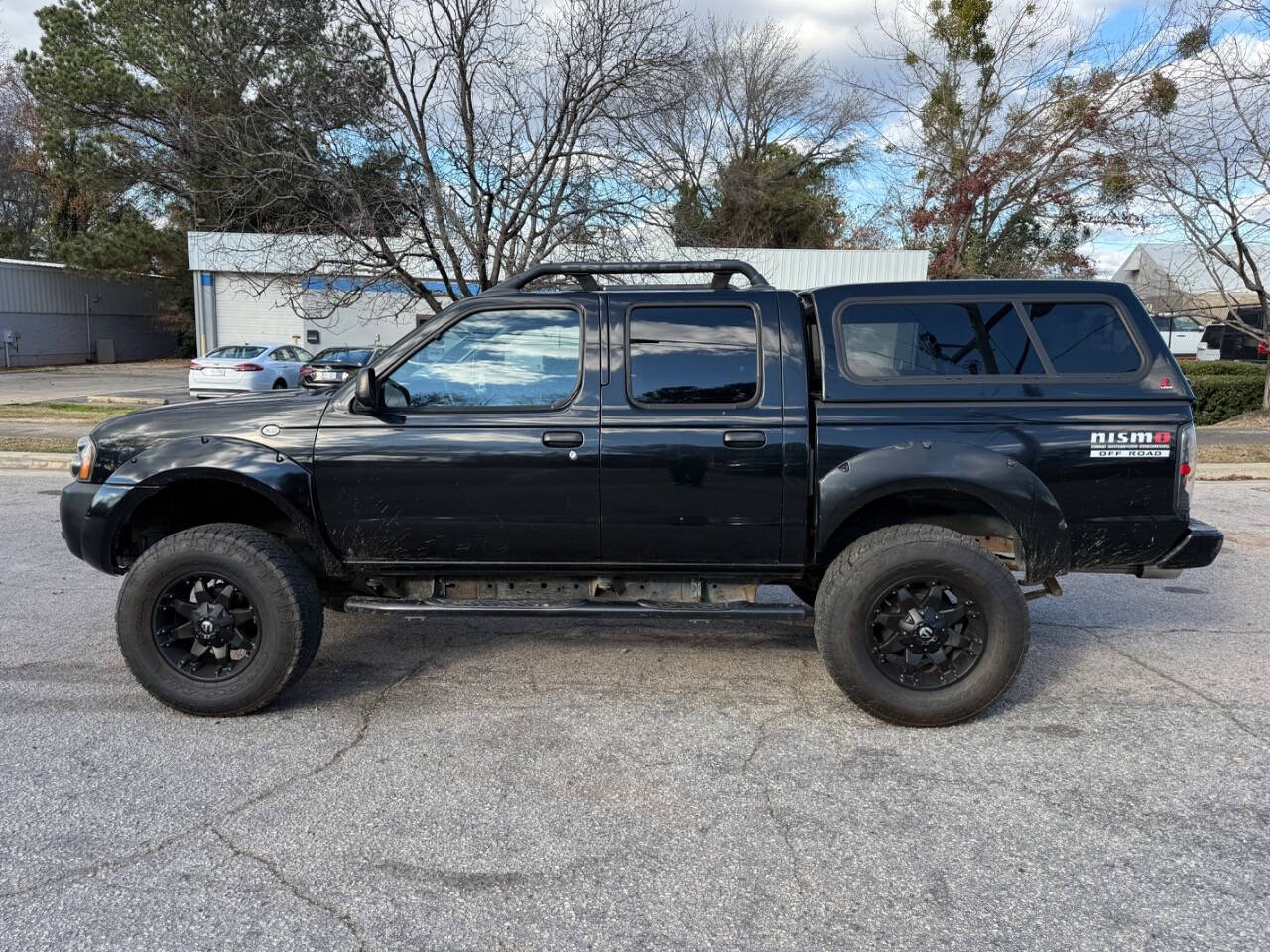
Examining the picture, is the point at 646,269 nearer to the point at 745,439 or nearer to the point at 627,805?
the point at 745,439

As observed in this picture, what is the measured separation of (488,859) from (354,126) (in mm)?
12812

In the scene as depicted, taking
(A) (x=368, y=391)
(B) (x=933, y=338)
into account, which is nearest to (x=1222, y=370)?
(B) (x=933, y=338)

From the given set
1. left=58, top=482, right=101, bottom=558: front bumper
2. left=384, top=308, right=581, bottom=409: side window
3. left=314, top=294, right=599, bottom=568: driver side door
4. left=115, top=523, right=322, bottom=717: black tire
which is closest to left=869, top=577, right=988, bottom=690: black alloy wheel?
left=314, top=294, right=599, bottom=568: driver side door

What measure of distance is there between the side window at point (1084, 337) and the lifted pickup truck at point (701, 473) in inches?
0.4

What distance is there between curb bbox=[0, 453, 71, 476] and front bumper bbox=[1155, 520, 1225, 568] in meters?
12.1

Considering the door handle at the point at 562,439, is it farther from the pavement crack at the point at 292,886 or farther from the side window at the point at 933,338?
the pavement crack at the point at 292,886

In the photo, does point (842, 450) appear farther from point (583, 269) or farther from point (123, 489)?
point (123, 489)

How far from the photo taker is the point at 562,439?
412cm

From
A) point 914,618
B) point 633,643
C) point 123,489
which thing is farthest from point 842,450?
point 123,489

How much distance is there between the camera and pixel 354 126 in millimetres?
13555

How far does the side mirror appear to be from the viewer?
13.4 feet

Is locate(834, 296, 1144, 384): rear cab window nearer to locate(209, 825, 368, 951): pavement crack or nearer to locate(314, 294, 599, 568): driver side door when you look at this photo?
locate(314, 294, 599, 568): driver side door

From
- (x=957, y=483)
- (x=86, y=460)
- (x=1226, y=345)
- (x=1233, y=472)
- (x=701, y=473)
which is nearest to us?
(x=957, y=483)

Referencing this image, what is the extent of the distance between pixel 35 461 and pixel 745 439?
11.4 m
